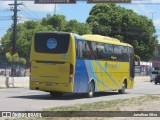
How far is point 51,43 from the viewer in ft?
76.7

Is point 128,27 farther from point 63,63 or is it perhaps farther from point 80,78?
point 63,63

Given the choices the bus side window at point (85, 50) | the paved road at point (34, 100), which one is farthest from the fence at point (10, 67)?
the bus side window at point (85, 50)

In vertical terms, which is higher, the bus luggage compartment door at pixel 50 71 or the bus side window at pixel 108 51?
the bus side window at pixel 108 51

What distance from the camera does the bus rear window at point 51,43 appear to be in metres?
23.2

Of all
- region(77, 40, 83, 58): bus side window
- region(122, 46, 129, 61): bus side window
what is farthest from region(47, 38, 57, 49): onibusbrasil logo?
region(122, 46, 129, 61): bus side window

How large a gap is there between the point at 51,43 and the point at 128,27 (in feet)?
194

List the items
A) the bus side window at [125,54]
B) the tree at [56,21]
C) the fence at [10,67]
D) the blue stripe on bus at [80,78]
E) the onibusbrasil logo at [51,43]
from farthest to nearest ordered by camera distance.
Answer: the tree at [56,21]
the fence at [10,67]
the bus side window at [125,54]
the blue stripe on bus at [80,78]
the onibusbrasil logo at [51,43]

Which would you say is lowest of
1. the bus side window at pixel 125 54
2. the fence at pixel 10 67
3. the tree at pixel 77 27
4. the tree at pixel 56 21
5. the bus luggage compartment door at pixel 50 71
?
the fence at pixel 10 67

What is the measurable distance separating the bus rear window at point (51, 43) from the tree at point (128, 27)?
56003 millimetres

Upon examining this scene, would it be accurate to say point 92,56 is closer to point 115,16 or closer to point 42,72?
point 42,72

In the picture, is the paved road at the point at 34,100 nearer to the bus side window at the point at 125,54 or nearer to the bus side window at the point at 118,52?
the bus side window at the point at 118,52

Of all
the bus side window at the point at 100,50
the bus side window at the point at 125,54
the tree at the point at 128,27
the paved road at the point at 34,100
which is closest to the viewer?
the paved road at the point at 34,100

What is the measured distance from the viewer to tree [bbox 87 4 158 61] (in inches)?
3189

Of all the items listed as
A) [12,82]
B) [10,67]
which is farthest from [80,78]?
[10,67]
